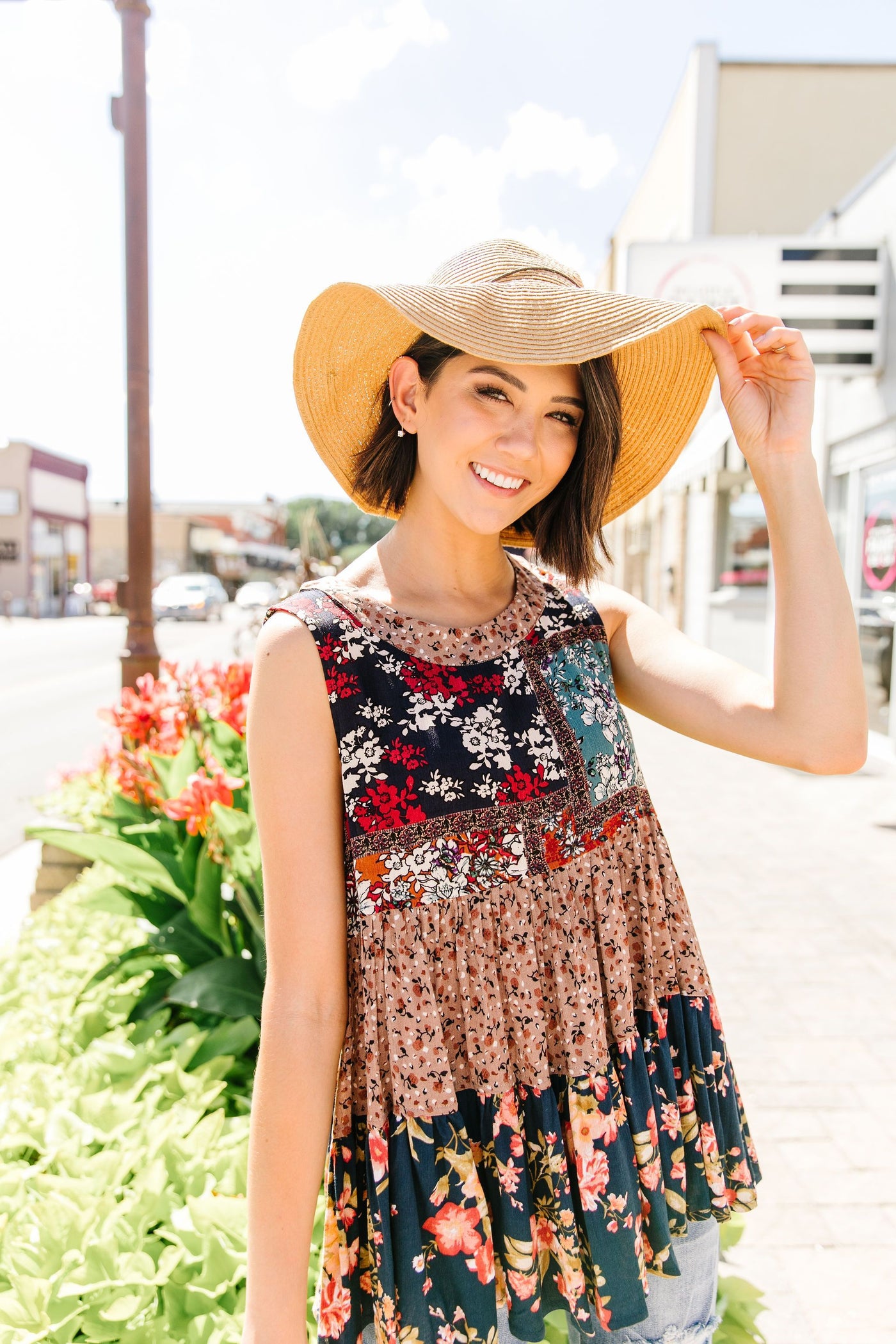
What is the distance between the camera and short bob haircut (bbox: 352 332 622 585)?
1.39 metres

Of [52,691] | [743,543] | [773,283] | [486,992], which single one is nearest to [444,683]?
[486,992]

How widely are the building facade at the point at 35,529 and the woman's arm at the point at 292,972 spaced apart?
3404 cm

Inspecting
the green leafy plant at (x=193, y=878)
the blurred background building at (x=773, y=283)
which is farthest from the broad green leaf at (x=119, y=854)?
the blurred background building at (x=773, y=283)

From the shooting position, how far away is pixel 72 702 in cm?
1200

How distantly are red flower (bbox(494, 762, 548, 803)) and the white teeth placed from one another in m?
0.37

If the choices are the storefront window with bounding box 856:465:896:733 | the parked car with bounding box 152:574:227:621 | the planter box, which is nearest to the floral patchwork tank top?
the planter box

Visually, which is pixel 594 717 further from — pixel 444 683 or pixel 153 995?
pixel 153 995

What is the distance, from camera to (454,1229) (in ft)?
3.64

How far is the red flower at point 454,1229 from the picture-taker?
3.63ft

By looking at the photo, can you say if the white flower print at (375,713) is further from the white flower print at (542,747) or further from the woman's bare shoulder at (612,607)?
the woman's bare shoulder at (612,607)

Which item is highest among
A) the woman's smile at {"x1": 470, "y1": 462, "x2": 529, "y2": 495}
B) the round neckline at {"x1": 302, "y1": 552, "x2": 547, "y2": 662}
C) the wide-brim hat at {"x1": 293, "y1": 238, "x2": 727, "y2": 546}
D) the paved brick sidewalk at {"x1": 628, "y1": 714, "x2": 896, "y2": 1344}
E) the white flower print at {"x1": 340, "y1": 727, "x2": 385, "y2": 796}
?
the wide-brim hat at {"x1": 293, "y1": 238, "x2": 727, "y2": 546}

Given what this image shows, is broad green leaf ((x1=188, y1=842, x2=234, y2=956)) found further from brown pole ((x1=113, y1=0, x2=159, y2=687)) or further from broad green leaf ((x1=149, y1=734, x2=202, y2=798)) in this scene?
brown pole ((x1=113, y1=0, x2=159, y2=687))

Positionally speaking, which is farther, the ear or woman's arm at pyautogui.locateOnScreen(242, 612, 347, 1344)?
→ the ear

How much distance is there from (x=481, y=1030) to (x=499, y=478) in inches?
27.2
